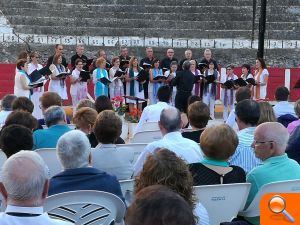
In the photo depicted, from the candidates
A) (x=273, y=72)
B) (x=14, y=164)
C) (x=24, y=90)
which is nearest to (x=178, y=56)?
(x=273, y=72)

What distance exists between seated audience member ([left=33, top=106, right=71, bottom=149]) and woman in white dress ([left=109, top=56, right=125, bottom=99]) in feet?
38.3

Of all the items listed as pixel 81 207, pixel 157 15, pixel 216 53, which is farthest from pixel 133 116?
pixel 157 15

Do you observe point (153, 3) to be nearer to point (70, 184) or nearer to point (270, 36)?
point (270, 36)

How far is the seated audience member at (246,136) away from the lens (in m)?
6.34

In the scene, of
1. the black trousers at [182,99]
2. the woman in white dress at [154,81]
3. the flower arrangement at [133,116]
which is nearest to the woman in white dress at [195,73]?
the woman in white dress at [154,81]

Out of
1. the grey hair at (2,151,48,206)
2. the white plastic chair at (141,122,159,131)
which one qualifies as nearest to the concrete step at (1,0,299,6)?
the white plastic chair at (141,122,159,131)

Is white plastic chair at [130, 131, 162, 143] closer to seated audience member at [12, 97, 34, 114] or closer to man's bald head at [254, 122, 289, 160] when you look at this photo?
seated audience member at [12, 97, 34, 114]

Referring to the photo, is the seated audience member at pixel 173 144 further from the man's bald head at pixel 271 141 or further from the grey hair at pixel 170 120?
the man's bald head at pixel 271 141

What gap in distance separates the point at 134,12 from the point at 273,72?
9320mm

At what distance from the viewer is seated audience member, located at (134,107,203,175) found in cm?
638

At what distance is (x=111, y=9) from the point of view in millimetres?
32062

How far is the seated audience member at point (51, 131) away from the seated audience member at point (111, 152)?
3.23 ft

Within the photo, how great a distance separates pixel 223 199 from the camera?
5020 millimetres

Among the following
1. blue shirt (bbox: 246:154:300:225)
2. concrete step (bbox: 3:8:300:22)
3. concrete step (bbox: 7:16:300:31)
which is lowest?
blue shirt (bbox: 246:154:300:225)
